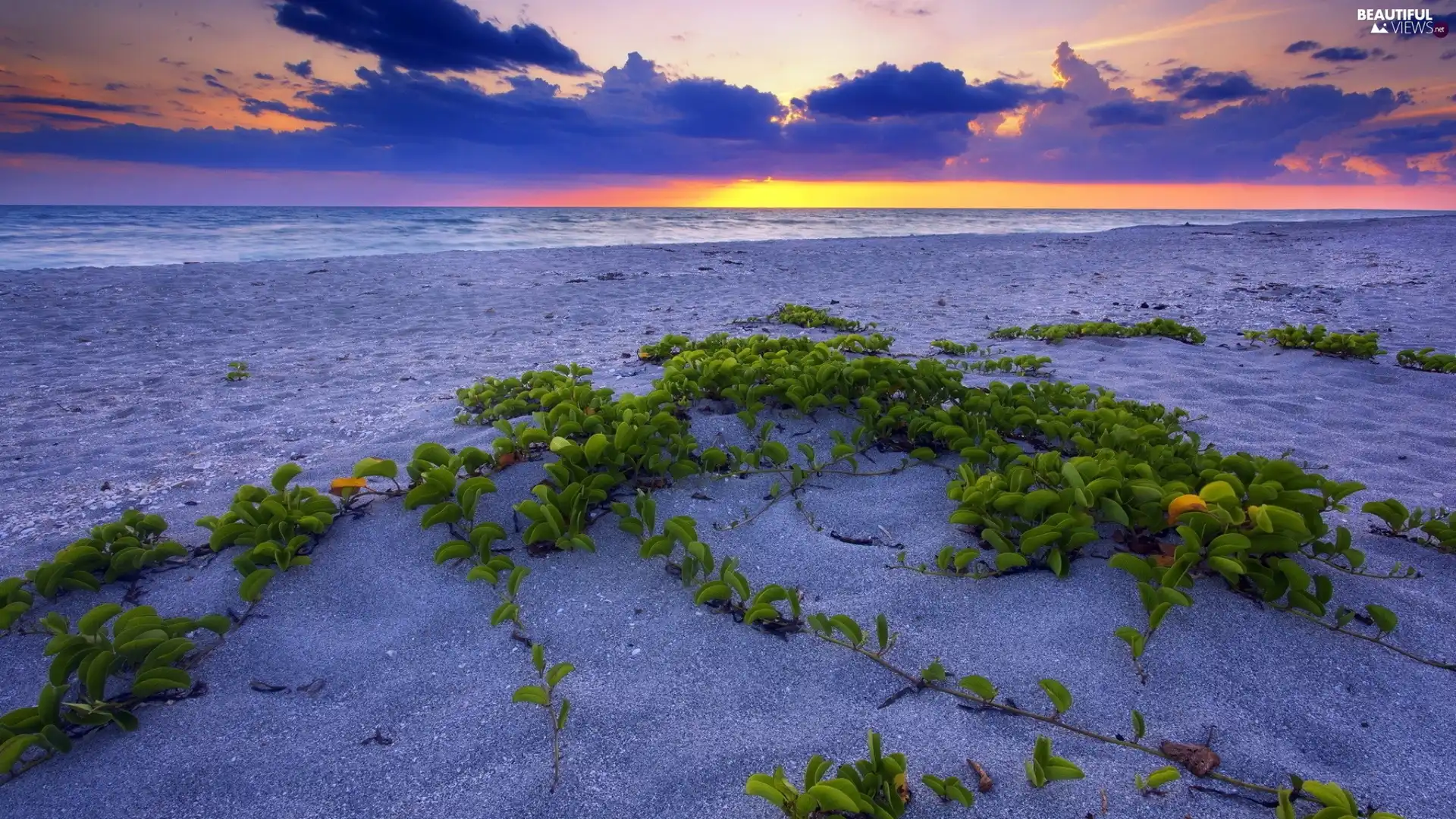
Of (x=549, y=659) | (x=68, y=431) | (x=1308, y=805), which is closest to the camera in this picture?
(x=1308, y=805)

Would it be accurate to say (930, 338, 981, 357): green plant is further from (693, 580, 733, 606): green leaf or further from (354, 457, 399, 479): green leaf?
(354, 457, 399, 479): green leaf

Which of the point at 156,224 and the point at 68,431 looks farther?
the point at 156,224

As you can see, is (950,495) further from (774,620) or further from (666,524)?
(666,524)

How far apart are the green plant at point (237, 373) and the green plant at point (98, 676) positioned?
4521mm

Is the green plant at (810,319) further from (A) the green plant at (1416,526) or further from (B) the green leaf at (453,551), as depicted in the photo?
(B) the green leaf at (453,551)

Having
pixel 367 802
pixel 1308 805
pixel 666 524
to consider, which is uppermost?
pixel 666 524

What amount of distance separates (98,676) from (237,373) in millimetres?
5030

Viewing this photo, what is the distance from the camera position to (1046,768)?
65.8 inches

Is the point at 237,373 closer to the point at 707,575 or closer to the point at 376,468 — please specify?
the point at 376,468

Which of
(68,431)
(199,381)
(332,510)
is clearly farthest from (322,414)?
(332,510)

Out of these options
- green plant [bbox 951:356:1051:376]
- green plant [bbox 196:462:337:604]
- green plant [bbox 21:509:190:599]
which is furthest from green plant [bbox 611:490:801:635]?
green plant [bbox 951:356:1051:376]

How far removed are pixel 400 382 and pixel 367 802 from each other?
15.5ft

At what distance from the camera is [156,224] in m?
30.8

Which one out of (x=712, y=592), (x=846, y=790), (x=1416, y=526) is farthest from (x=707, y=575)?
(x=1416, y=526)
